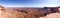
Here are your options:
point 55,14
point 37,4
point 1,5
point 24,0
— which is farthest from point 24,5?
point 55,14

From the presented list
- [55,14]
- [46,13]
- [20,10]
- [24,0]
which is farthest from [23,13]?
[55,14]

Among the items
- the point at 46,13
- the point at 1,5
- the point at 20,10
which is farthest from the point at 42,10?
the point at 1,5

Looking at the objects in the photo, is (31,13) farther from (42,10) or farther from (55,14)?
(55,14)

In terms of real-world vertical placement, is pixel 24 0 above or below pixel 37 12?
above

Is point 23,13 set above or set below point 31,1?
below

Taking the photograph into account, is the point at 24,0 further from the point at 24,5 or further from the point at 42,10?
the point at 42,10

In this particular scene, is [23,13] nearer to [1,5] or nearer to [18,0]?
[18,0]

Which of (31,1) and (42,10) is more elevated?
(31,1)
